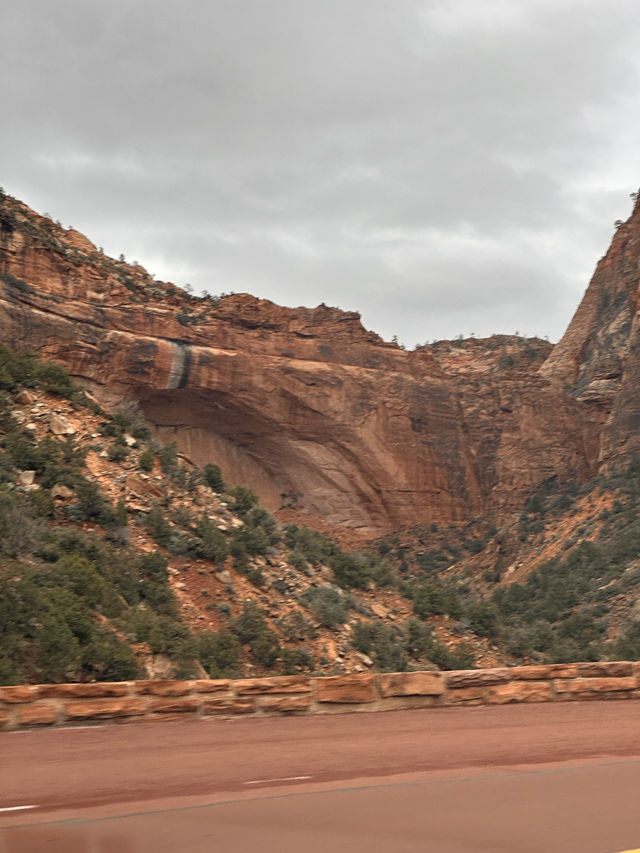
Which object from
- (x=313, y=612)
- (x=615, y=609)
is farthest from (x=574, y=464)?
(x=313, y=612)

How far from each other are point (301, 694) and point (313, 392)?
146 ft

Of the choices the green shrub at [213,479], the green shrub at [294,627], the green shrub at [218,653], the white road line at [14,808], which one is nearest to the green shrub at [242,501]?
the green shrub at [213,479]

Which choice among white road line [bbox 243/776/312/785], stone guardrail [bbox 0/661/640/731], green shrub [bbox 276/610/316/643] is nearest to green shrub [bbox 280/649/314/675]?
green shrub [bbox 276/610/316/643]

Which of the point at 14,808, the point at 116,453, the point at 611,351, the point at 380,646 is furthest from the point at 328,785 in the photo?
the point at 611,351

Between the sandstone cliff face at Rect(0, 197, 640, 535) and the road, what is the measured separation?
3726cm

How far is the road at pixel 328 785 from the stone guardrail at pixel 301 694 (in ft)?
0.79

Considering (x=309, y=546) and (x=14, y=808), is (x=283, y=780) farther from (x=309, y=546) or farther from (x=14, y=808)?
(x=309, y=546)

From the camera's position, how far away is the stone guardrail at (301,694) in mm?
8992

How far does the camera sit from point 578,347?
219ft

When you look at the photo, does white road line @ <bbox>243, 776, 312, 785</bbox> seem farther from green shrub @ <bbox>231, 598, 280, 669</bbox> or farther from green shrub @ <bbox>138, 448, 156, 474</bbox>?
green shrub @ <bbox>138, 448, 156, 474</bbox>

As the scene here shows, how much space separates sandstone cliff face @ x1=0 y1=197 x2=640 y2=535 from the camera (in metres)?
46.2

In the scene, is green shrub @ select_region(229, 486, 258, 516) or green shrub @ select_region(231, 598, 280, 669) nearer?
green shrub @ select_region(231, 598, 280, 669)

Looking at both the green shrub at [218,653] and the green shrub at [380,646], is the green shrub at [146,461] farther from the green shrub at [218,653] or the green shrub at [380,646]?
the green shrub at [380,646]

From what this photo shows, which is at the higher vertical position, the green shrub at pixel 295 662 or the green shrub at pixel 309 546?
the green shrub at pixel 309 546
